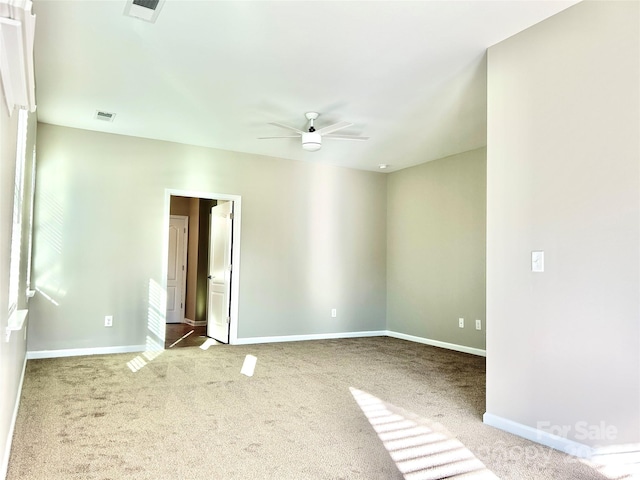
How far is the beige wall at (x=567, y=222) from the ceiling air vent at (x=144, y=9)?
7.33 feet

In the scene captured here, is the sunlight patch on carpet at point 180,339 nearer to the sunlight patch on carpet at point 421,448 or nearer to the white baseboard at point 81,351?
the white baseboard at point 81,351

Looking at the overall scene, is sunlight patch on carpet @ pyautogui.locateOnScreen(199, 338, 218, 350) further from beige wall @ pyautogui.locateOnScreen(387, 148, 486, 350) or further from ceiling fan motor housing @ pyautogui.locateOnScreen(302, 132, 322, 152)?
ceiling fan motor housing @ pyautogui.locateOnScreen(302, 132, 322, 152)

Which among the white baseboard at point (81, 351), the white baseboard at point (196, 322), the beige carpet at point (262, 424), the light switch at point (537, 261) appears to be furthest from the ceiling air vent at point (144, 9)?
the white baseboard at point (196, 322)

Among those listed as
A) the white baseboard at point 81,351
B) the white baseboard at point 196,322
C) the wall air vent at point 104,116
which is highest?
the wall air vent at point 104,116

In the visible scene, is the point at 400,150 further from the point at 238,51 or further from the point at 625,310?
the point at 625,310

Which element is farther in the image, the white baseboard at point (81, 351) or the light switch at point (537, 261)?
the white baseboard at point (81, 351)

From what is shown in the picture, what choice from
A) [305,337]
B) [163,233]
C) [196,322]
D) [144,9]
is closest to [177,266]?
[196,322]

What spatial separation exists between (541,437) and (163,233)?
14.8ft

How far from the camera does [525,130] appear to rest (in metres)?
2.89

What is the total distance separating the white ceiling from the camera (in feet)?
9.18

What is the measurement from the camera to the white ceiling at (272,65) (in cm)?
280

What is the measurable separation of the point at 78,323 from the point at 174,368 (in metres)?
1.42

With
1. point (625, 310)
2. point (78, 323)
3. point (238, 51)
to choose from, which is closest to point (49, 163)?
point (78, 323)

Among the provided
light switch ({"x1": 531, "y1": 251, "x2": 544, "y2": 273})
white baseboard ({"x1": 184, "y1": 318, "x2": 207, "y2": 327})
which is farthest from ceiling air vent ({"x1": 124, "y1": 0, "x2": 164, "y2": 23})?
white baseboard ({"x1": 184, "y1": 318, "x2": 207, "y2": 327})
